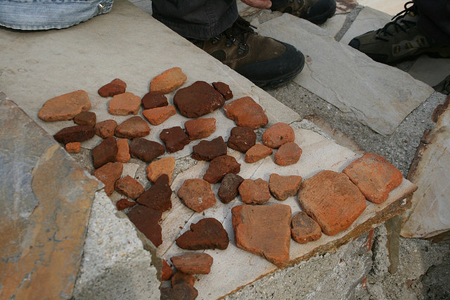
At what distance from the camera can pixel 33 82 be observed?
1.77 meters

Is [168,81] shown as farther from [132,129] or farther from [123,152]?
[123,152]

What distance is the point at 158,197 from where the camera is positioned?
1.35 m

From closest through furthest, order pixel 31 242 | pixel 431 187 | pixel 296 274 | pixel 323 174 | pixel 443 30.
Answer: pixel 31 242 < pixel 296 274 < pixel 323 174 < pixel 431 187 < pixel 443 30

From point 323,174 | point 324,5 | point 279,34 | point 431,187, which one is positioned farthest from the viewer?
point 324,5

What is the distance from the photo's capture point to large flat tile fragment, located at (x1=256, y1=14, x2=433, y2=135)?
7.40ft

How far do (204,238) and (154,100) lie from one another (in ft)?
2.49

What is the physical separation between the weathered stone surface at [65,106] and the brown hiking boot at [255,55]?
0.91 metres

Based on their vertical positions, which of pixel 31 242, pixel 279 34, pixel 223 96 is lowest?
pixel 279 34

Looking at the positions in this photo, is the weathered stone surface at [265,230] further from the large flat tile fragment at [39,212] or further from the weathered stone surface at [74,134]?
the weathered stone surface at [74,134]

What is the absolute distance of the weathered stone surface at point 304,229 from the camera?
1.27m

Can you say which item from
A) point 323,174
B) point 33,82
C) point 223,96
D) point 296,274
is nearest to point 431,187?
point 323,174

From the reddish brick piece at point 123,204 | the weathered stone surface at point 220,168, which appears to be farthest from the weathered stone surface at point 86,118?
the weathered stone surface at point 220,168

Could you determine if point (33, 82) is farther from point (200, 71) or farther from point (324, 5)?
point (324, 5)

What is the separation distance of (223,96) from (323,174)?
0.62 metres
